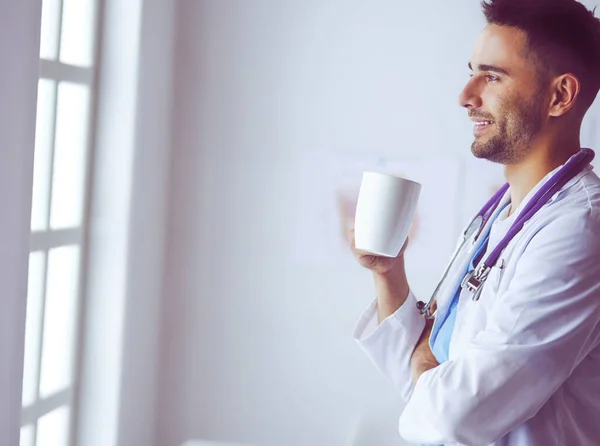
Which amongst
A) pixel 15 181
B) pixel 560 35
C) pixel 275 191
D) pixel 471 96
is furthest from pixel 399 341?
pixel 275 191

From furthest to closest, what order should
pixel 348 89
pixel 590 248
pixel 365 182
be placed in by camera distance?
pixel 348 89
pixel 365 182
pixel 590 248

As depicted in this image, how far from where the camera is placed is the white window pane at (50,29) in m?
2.03

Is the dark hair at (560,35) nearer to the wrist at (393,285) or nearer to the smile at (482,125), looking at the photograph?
the smile at (482,125)

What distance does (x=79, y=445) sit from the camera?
7.24 ft

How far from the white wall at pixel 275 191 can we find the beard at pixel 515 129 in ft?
3.11

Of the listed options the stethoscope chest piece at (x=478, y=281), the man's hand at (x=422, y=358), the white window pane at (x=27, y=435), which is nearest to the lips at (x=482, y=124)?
the stethoscope chest piece at (x=478, y=281)

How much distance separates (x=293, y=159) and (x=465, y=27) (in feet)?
2.17

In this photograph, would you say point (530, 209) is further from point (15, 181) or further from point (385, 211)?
point (15, 181)

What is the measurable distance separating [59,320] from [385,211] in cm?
123

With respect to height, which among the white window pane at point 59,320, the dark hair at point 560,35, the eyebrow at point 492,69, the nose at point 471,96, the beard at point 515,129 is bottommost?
the white window pane at point 59,320

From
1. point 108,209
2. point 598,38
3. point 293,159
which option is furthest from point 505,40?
point 108,209

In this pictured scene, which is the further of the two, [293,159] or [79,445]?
[293,159]

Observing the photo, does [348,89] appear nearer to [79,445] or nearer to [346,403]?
[346,403]

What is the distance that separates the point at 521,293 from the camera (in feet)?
3.62
